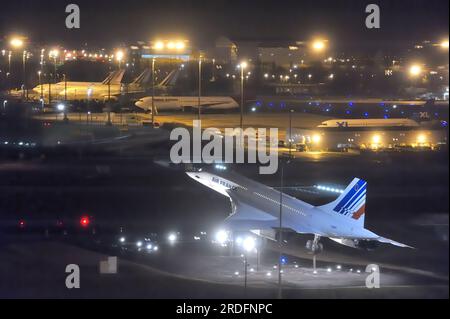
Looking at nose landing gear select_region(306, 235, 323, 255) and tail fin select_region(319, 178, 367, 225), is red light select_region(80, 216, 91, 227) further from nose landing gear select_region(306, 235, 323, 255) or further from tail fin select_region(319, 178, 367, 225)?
tail fin select_region(319, 178, 367, 225)

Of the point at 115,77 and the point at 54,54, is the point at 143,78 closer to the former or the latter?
the point at 115,77

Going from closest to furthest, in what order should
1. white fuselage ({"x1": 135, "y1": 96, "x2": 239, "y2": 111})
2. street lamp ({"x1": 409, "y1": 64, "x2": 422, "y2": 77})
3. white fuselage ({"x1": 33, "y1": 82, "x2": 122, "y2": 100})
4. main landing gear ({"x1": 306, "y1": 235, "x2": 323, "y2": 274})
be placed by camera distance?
main landing gear ({"x1": 306, "y1": 235, "x2": 323, "y2": 274}), street lamp ({"x1": 409, "y1": 64, "x2": 422, "y2": 77}), white fuselage ({"x1": 33, "y1": 82, "x2": 122, "y2": 100}), white fuselage ({"x1": 135, "y1": 96, "x2": 239, "y2": 111})

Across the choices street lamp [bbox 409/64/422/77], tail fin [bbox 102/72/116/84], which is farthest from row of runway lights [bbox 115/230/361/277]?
tail fin [bbox 102/72/116/84]

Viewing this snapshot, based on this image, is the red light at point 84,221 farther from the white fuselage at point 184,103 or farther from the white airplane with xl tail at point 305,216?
the white fuselage at point 184,103

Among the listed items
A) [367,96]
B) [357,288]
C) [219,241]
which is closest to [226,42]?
[367,96]
